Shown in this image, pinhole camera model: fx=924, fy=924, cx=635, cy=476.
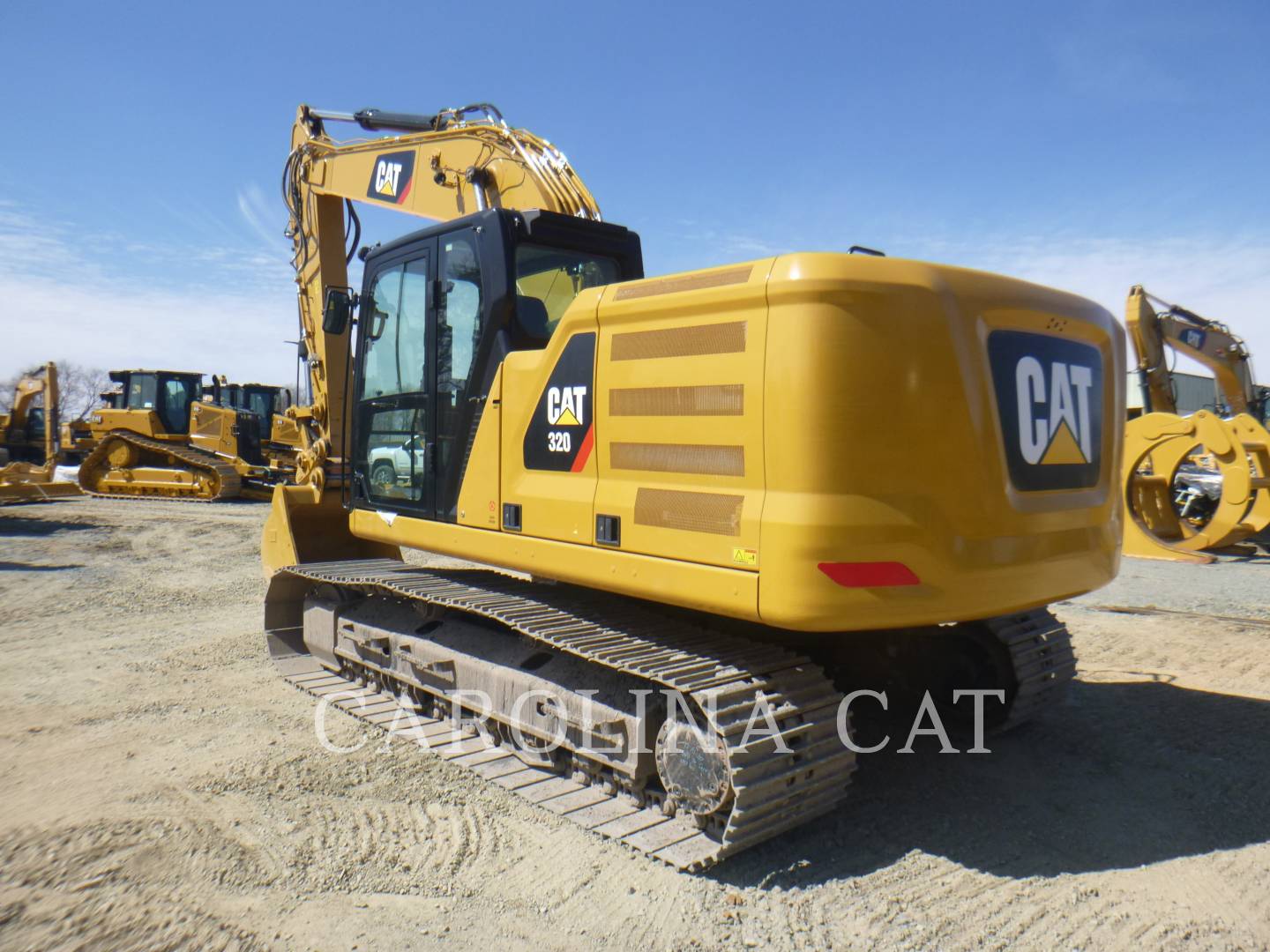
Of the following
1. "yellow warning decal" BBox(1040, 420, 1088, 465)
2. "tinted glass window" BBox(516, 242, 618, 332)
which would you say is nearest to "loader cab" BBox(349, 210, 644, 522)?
"tinted glass window" BBox(516, 242, 618, 332)

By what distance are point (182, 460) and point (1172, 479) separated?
17817 mm

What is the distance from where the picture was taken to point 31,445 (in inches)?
901

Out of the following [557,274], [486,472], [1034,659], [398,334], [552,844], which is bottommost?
[552,844]

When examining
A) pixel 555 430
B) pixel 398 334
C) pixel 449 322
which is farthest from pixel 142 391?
pixel 555 430

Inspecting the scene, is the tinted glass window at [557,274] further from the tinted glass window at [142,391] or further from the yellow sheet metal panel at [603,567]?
the tinted glass window at [142,391]

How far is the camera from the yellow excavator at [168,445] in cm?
1892

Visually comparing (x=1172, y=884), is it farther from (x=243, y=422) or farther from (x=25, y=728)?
(x=243, y=422)

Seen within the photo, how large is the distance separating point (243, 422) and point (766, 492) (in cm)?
1876

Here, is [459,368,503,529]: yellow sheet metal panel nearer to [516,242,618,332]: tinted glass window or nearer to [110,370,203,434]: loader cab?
[516,242,618,332]: tinted glass window

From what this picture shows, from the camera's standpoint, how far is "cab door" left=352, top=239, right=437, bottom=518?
15.8ft

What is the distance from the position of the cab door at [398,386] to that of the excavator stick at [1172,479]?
9475 millimetres

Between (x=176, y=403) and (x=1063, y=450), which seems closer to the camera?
(x=1063, y=450)

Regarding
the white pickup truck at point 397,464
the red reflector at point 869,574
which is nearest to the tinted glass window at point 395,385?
the white pickup truck at point 397,464

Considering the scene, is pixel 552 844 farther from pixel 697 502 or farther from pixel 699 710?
pixel 697 502
